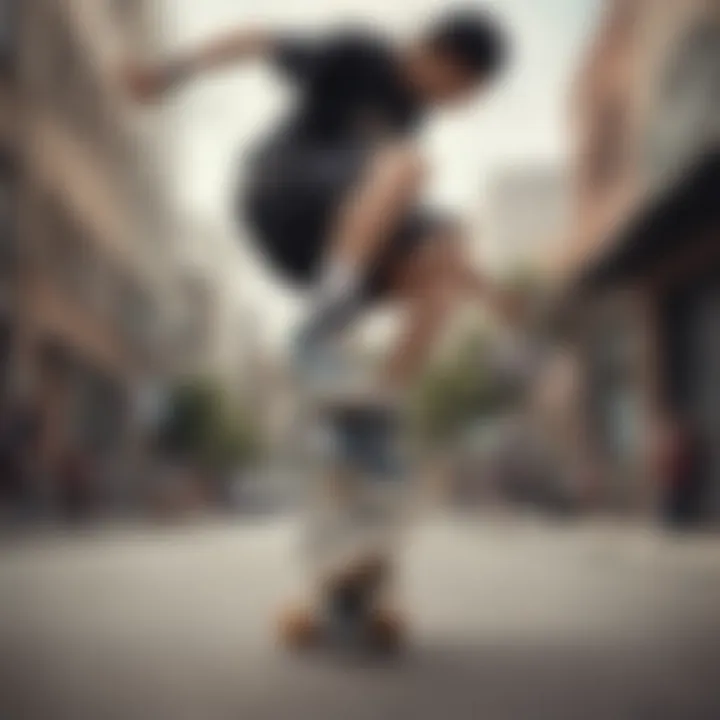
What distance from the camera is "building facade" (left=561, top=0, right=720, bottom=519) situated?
3.71ft

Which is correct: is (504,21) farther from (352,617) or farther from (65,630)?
(65,630)

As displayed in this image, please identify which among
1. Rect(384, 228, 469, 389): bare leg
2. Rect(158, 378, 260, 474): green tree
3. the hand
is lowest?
Rect(158, 378, 260, 474): green tree

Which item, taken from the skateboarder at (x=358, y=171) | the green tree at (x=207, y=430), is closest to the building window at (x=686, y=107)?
the skateboarder at (x=358, y=171)

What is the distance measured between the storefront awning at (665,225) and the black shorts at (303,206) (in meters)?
0.18

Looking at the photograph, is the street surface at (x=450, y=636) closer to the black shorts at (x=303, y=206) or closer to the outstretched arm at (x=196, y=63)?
the black shorts at (x=303, y=206)

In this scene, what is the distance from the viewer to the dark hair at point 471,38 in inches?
45.6

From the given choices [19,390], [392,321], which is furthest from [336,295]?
[19,390]

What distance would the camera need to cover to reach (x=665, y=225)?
3.80 ft

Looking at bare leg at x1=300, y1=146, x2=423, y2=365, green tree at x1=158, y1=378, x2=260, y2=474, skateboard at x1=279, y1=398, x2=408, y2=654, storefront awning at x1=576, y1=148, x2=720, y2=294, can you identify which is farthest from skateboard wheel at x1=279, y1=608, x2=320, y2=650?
storefront awning at x1=576, y1=148, x2=720, y2=294

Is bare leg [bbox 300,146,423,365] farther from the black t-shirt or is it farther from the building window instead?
the building window

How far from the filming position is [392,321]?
3.78 ft

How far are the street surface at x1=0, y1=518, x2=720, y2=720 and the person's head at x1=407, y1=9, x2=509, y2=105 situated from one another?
425mm

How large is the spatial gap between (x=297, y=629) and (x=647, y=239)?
51 centimetres

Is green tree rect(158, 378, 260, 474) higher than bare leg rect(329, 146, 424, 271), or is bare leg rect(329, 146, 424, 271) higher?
bare leg rect(329, 146, 424, 271)
